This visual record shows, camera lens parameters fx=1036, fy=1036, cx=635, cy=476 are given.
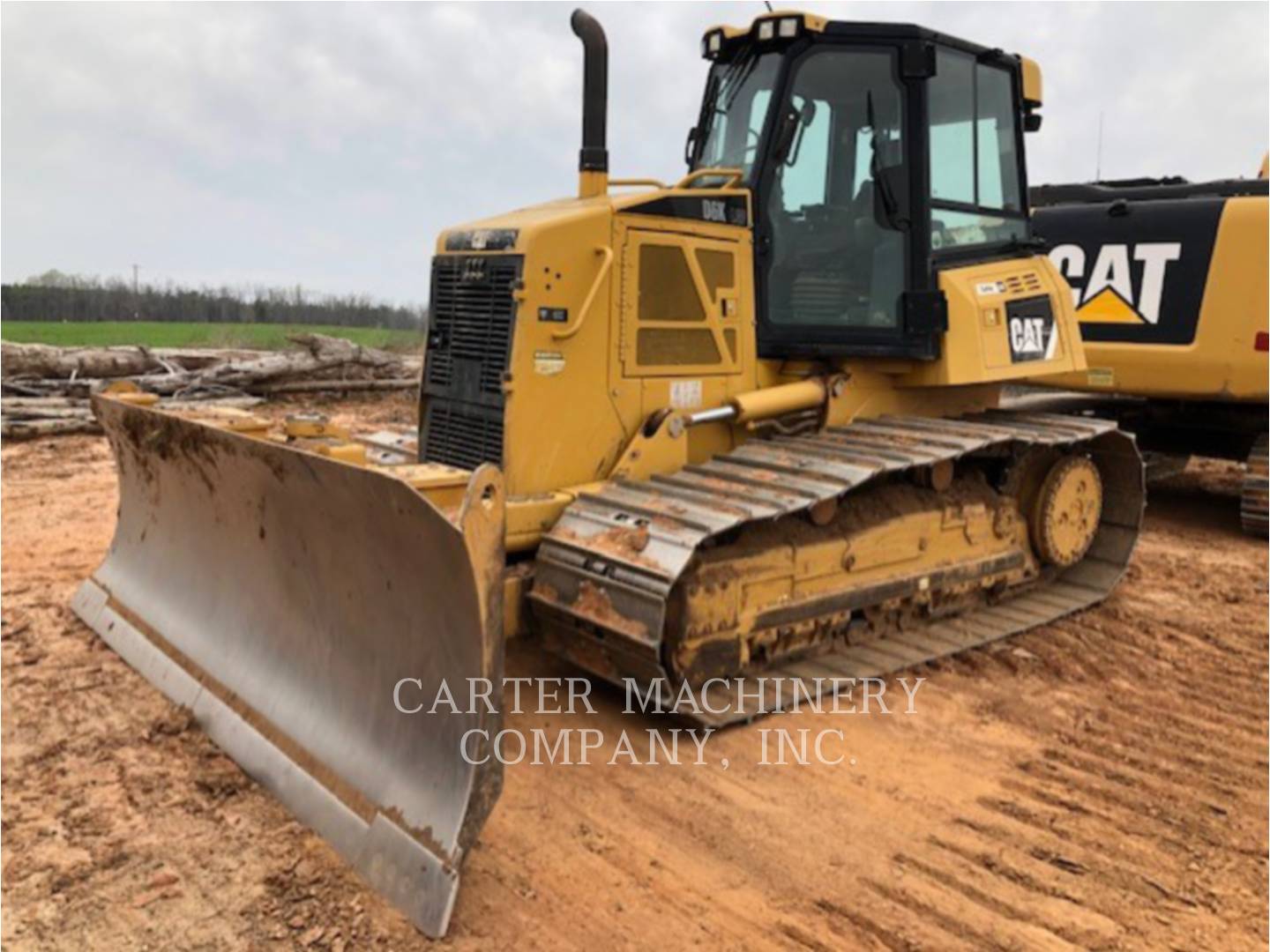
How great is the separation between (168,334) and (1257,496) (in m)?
23.6

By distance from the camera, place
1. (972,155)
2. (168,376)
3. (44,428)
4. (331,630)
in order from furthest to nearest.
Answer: (168,376) < (44,428) < (972,155) < (331,630)

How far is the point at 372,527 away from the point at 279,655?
983 millimetres

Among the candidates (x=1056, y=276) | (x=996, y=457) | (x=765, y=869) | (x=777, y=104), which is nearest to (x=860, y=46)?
(x=777, y=104)

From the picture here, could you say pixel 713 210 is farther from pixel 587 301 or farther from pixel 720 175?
pixel 587 301

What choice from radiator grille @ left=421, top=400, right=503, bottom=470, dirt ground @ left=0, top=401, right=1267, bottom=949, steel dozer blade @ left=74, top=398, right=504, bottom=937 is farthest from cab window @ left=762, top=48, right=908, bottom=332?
steel dozer blade @ left=74, top=398, right=504, bottom=937

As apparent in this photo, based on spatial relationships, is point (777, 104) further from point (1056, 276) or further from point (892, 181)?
point (1056, 276)

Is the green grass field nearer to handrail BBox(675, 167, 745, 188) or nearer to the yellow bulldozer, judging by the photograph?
the yellow bulldozer

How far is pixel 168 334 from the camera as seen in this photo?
982 inches

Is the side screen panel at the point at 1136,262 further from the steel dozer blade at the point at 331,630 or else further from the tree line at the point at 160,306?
the tree line at the point at 160,306

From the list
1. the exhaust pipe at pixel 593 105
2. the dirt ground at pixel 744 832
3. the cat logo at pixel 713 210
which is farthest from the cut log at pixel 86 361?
the cat logo at pixel 713 210

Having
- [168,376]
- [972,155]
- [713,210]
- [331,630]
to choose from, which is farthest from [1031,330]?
[168,376]

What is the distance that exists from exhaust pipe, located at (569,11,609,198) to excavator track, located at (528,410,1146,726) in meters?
1.49

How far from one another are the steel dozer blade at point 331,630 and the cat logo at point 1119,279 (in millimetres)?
6499

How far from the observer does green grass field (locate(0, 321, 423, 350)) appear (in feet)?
68.0
